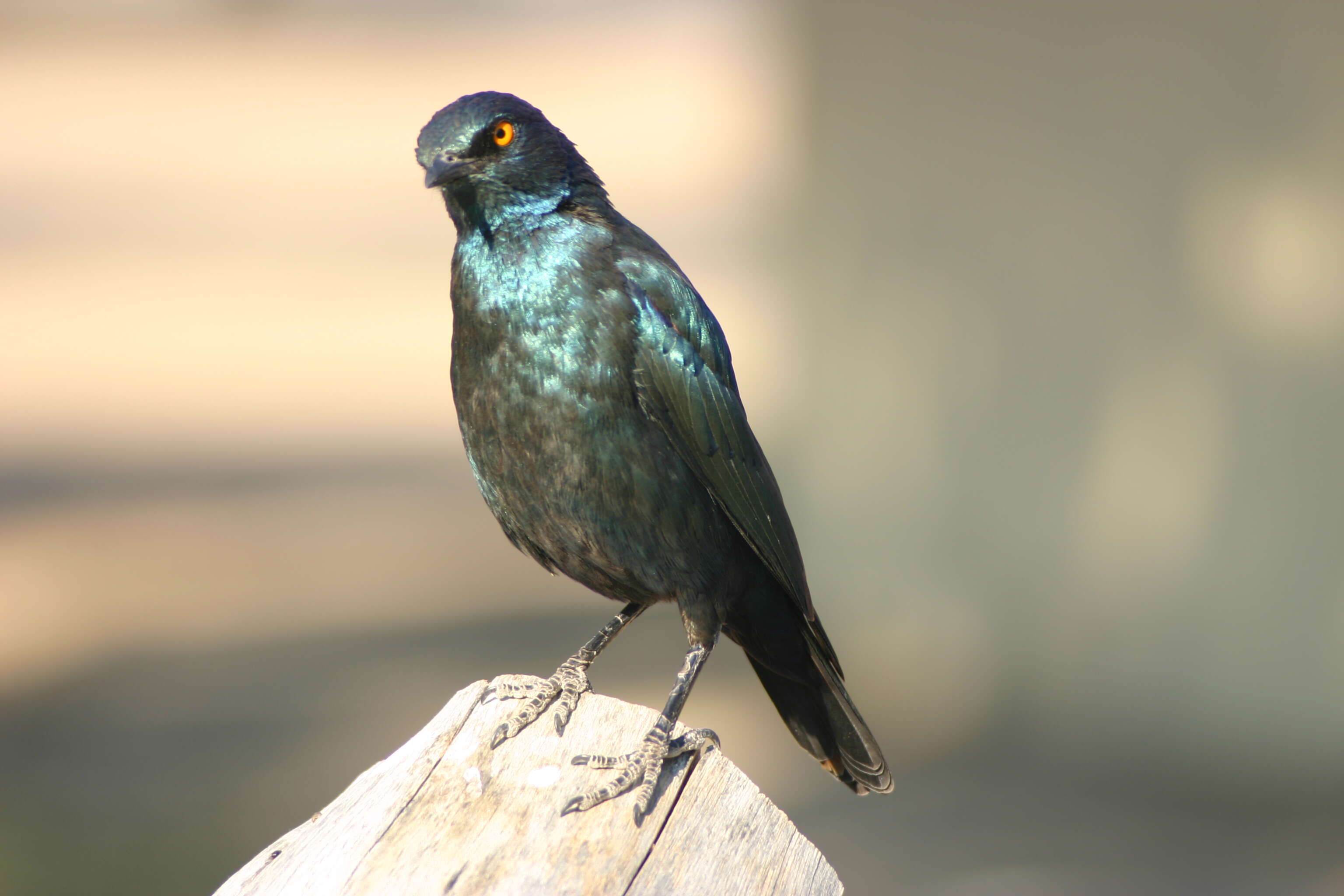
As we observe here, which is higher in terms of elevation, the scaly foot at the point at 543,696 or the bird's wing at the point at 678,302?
the bird's wing at the point at 678,302

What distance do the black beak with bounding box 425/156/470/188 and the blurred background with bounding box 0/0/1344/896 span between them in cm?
368

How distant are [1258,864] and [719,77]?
460 centimetres

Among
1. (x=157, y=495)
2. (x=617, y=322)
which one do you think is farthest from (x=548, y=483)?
(x=157, y=495)

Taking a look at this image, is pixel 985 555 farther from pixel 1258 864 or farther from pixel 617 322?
pixel 617 322

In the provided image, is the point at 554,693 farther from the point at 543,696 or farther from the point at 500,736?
the point at 500,736

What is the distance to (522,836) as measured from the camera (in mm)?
1921

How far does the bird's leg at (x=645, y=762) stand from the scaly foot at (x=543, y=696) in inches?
6.3

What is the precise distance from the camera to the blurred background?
569 centimetres

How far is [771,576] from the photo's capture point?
115 inches

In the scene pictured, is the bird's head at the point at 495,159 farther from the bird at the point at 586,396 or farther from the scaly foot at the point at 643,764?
the scaly foot at the point at 643,764

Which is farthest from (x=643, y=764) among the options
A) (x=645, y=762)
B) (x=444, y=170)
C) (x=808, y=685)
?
(x=444, y=170)

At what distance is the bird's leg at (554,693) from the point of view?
7.59ft

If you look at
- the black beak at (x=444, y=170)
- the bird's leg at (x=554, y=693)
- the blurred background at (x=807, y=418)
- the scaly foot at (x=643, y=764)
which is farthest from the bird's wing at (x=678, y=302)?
the blurred background at (x=807, y=418)

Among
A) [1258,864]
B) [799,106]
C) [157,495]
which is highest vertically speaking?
[799,106]
